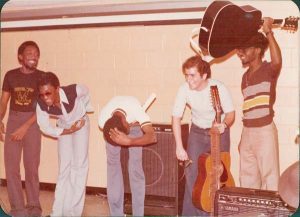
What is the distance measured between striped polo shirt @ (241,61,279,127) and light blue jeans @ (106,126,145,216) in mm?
676

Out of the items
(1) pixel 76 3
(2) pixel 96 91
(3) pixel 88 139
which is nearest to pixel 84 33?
(1) pixel 76 3

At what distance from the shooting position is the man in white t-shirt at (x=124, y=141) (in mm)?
2953

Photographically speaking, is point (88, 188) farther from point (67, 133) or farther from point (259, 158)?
point (259, 158)

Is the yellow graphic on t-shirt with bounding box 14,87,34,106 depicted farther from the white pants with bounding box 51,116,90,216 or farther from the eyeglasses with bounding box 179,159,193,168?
the eyeglasses with bounding box 179,159,193,168

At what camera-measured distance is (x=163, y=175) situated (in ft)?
9.60

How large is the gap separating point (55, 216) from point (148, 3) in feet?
4.86

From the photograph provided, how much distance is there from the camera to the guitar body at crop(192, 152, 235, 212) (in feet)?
9.23

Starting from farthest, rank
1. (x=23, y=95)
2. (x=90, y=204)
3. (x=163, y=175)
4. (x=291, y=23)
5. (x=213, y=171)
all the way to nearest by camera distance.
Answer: (x=23, y=95), (x=90, y=204), (x=163, y=175), (x=213, y=171), (x=291, y=23)

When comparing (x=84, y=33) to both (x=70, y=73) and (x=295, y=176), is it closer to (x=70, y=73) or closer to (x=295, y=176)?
(x=70, y=73)

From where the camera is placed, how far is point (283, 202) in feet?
8.61

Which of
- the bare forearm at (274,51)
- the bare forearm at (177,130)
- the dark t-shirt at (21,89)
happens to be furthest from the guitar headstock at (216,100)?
the dark t-shirt at (21,89)

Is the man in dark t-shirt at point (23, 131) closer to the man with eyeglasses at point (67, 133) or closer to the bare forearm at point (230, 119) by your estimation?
the man with eyeglasses at point (67, 133)

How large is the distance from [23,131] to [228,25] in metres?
1.49

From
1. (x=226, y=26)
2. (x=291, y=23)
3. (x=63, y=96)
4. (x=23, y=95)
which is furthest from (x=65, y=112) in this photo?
(x=291, y=23)
